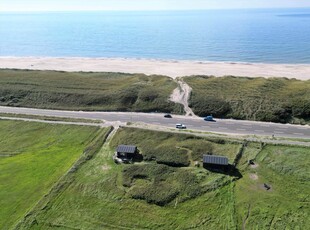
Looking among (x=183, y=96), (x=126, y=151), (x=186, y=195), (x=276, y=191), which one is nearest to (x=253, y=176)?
(x=276, y=191)

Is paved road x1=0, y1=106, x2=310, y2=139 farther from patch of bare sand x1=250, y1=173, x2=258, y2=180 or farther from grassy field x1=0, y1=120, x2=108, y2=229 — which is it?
patch of bare sand x1=250, y1=173, x2=258, y2=180

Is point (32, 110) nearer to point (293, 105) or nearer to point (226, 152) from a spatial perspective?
point (226, 152)

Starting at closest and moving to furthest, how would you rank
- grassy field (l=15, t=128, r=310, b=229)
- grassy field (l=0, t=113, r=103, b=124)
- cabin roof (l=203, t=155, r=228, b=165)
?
grassy field (l=15, t=128, r=310, b=229)
cabin roof (l=203, t=155, r=228, b=165)
grassy field (l=0, t=113, r=103, b=124)

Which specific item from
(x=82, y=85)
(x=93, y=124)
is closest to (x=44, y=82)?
(x=82, y=85)

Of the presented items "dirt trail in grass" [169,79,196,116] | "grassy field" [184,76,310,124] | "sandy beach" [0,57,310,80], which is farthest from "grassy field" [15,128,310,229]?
"sandy beach" [0,57,310,80]

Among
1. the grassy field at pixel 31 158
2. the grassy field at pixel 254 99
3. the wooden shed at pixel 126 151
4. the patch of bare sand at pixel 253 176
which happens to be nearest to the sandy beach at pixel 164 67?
the grassy field at pixel 254 99
